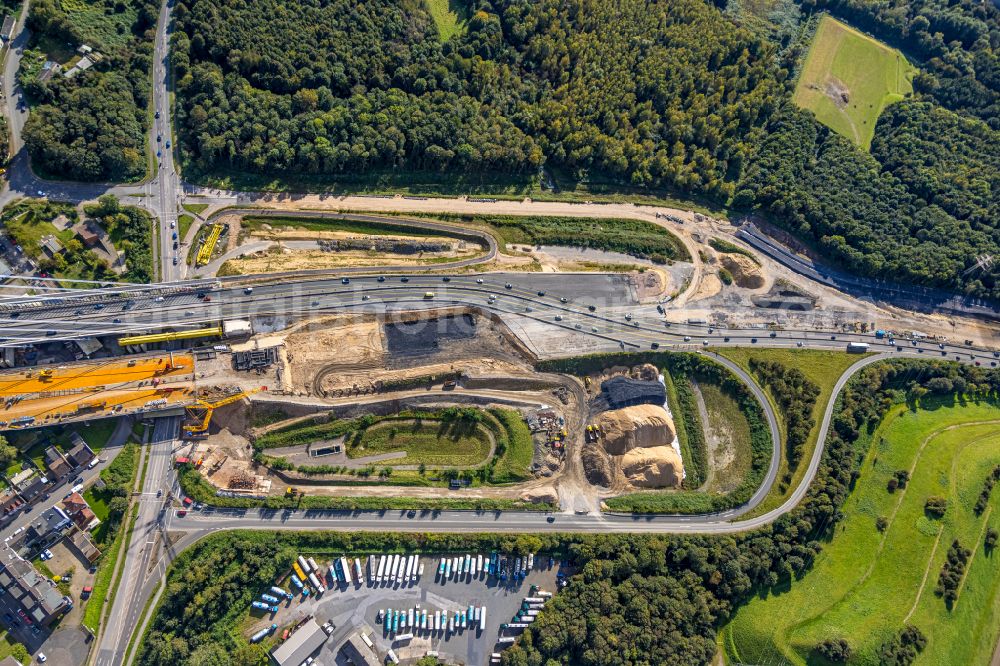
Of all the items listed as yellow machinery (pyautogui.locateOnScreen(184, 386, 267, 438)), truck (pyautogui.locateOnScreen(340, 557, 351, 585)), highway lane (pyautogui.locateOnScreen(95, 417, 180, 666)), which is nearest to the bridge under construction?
yellow machinery (pyautogui.locateOnScreen(184, 386, 267, 438))

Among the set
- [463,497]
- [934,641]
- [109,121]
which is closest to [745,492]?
[934,641]

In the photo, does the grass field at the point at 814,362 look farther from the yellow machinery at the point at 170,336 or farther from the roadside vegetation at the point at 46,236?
the roadside vegetation at the point at 46,236

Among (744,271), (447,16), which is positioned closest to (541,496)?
(744,271)

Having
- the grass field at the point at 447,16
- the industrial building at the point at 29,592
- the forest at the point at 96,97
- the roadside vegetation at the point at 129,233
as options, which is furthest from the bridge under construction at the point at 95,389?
the grass field at the point at 447,16

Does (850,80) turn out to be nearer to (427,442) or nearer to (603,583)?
(603,583)

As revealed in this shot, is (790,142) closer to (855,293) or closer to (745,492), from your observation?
(855,293)

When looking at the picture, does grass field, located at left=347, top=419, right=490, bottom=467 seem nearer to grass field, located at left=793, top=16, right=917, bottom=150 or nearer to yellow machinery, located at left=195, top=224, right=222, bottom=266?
yellow machinery, located at left=195, top=224, right=222, bottom=266
